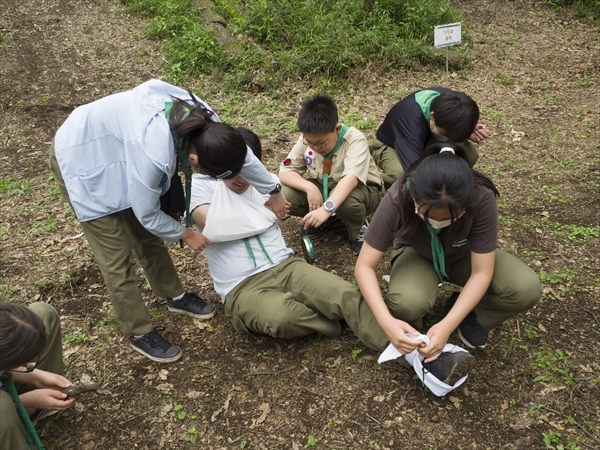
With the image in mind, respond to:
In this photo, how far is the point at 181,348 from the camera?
2.97 metres

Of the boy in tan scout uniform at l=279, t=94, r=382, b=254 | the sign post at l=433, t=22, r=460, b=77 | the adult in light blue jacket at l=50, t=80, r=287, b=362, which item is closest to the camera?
the adult in light blue jacket at l=50, t=80, r=287, b=362

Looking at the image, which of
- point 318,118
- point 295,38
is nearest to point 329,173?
point 318,118

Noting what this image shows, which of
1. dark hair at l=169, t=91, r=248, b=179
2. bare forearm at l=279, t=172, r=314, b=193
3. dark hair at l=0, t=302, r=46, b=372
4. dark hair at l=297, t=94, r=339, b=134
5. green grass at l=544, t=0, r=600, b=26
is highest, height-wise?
dark hair at l=169, t=91, r=248, b=179

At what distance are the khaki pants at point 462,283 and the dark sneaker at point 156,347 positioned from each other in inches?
50.4

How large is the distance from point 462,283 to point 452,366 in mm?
581

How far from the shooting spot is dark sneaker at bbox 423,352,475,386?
2.25 meters

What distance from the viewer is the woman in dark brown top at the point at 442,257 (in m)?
2.10

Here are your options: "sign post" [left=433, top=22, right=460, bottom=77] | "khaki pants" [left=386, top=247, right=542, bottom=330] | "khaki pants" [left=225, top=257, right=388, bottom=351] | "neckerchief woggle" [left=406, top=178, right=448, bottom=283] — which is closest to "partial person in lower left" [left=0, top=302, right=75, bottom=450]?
"khaki pants" [left=225, top=257, right=388, bottom=351]

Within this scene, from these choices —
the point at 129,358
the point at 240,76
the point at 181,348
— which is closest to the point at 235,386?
the point at 181,348

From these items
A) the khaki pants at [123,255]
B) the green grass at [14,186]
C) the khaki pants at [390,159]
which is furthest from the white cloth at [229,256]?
the green grass at [14,186]

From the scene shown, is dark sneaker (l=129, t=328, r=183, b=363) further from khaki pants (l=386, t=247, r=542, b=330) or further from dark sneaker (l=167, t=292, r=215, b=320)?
khaki pants (l=386, t=247, r=542, b=330)

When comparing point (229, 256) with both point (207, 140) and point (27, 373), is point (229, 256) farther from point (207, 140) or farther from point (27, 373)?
point (27, 373)

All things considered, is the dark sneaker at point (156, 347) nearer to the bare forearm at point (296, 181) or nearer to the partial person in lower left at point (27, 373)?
the partial person in lower left at point (27, 373)

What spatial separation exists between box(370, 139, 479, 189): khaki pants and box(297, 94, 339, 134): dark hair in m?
0.73
